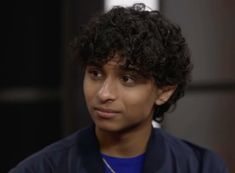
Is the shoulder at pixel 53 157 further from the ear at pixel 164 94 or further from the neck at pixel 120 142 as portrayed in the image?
the ear at pixel 164 94

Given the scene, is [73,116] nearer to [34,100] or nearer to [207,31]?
[34,100]

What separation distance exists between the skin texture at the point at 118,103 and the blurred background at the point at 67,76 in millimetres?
1381

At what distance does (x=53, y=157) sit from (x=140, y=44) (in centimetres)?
39

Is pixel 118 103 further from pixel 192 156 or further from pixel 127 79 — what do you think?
pixel 192 156

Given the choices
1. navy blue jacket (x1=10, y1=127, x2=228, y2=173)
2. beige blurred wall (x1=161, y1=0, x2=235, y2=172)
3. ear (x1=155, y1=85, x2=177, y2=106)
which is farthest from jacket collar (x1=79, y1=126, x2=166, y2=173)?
beige blurred wall (x1=161, y1=0, x2=235, y2=172)

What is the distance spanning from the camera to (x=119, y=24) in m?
2.12

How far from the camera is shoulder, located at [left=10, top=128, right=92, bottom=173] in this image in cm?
208

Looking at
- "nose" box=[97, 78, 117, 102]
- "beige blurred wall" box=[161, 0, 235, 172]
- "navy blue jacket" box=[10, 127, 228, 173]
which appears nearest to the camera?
"nose" box=[97, 78, 117, 102]

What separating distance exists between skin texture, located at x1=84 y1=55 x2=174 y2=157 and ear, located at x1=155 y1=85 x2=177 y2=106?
25 mm

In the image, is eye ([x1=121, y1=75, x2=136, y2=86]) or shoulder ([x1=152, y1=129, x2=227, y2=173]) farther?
shoulder ([x1=152, y1=129, x2=227, y2=173])

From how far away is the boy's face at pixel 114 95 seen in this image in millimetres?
2010

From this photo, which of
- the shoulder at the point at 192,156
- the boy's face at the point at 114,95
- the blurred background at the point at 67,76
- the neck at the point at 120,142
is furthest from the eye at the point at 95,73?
the blurred background at the point at 67,76

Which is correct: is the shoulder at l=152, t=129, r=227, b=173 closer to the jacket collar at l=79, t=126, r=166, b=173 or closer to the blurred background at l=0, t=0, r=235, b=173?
the jacket collar at l=79, t=126, r=166, b=173

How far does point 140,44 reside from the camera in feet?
6.82
